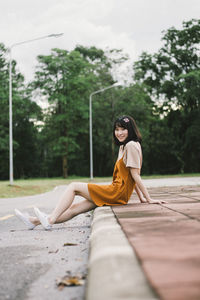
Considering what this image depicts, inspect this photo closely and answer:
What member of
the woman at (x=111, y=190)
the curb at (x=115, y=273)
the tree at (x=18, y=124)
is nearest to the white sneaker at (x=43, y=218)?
the woman at (x=111, y=190)

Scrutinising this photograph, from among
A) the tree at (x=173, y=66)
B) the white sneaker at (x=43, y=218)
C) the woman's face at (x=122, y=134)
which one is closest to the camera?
the white sneaker at (x=43, y=218)

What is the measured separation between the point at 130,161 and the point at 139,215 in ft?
3.26

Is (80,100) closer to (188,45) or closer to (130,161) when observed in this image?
(188,45)

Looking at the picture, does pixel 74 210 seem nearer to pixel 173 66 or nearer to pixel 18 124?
pixel 173 66

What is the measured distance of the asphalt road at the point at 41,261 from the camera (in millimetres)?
2564

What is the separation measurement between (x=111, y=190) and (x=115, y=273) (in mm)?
3179

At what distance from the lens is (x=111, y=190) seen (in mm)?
5348

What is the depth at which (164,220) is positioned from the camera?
406 centimetres

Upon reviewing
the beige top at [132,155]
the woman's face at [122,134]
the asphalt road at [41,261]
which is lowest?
the asphalt road at [41,261]

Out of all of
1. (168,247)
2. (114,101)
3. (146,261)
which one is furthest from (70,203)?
(114,101)

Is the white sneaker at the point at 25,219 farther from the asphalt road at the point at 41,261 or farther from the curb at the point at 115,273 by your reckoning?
the curb at the point at 115,273

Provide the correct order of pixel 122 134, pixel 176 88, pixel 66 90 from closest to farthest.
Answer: pixel 122 134 → pixel 176 88 → pixel 66 90

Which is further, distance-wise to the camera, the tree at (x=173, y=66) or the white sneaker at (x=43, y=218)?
the tree at (x=173, y=66)

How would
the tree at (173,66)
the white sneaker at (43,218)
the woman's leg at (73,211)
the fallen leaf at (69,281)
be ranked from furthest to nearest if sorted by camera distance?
the tree at (173,66), the woman's leg at (73,211), the white sneaker at (43,218), the fallen leaf at (69,281)
